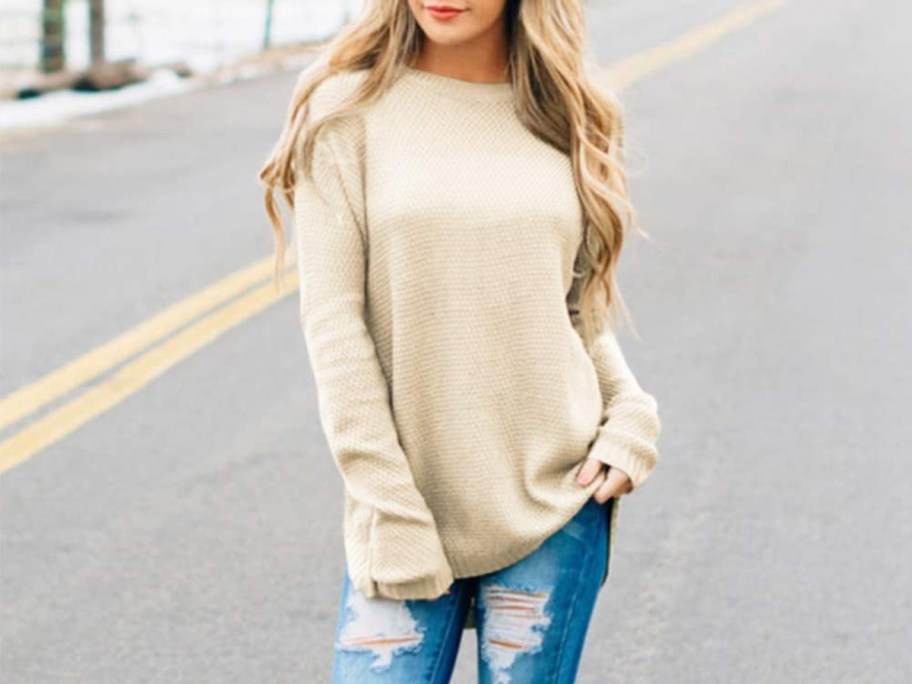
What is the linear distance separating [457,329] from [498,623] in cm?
42

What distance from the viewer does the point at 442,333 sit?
2.88m

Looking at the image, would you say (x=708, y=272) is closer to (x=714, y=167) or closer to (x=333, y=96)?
(x=714, y=167)

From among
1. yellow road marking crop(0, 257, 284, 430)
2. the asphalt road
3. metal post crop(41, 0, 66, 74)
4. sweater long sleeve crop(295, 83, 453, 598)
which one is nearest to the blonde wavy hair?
sweater long sleeve crop(295, 83, 453, 598)

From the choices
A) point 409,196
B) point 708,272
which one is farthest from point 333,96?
point 708,272

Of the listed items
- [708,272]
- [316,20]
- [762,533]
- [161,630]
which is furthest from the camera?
[316,20]

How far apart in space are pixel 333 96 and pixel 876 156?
11868mm

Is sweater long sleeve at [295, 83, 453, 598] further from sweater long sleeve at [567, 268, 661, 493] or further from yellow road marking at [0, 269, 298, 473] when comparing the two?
yellow road marking at [0, 269, 298, 473]

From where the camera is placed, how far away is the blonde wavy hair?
2.95 meters

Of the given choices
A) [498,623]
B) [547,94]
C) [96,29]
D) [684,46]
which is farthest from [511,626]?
[684,46]

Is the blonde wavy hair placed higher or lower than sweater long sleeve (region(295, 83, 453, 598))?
higher

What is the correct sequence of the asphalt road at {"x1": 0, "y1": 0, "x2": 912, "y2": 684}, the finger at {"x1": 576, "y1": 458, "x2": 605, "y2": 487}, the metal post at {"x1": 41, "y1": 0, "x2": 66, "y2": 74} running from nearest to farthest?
the finger at {"x1": 576, "y1": 458, "x2": 605, "y2": 487} < the asphalt road at {"x1": 0, "y1": 0, "x2": 912, "y2": 684} < the metal post at {"x1": 41, "y1": 0, "x2": 66, "y2": 74}

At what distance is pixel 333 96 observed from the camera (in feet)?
9.53

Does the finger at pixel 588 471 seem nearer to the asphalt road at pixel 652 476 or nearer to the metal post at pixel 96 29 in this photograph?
the asphalt road at pixel 652 476

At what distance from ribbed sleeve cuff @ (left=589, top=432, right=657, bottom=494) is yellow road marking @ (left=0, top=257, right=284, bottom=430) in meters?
4.56
